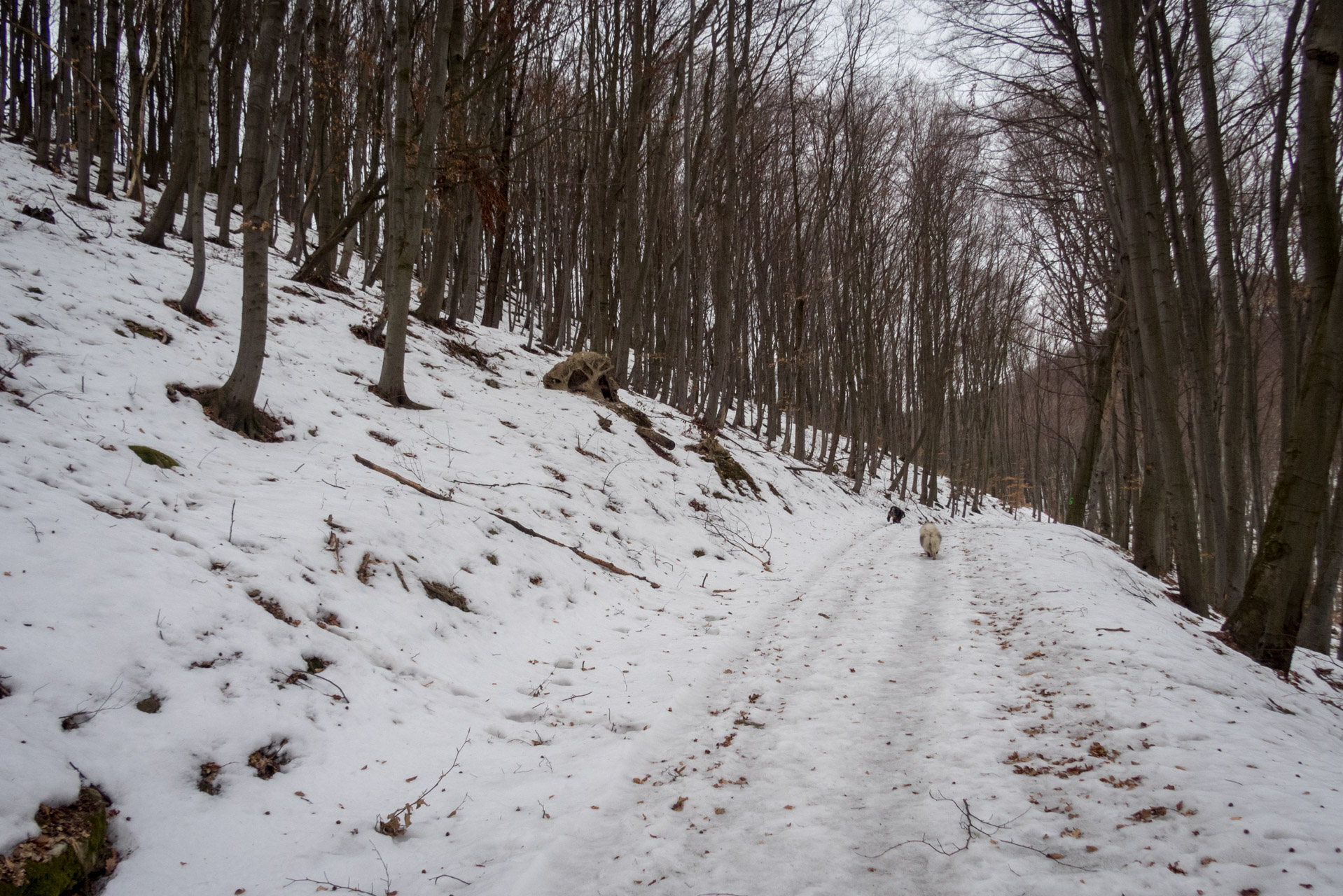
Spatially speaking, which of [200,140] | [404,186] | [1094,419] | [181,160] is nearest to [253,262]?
[404,186]

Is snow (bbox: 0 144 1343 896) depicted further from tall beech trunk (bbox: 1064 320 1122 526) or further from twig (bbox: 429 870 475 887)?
tall beech trunk (bbox: 1064 320 1122 526)

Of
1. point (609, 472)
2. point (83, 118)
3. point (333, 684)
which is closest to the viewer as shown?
point (333, 684)

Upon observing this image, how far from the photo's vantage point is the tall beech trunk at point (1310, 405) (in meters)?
5.28

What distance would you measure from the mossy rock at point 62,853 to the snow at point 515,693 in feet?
0.23

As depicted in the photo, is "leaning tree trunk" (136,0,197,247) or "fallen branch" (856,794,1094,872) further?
"leaning tree trunk" (136,0,197,247)

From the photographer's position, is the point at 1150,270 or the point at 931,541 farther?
the point at 931,541

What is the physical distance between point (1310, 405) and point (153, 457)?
10136mm

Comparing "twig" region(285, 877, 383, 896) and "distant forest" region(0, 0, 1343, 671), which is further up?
"distant forest" region(0, 0, 1343, 671)

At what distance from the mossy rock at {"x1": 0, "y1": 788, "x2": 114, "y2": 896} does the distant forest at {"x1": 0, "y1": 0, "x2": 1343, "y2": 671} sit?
3701 millimetres

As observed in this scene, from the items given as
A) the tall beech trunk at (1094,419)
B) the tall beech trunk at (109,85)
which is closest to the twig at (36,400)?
the tall beech trunk at (109,85)

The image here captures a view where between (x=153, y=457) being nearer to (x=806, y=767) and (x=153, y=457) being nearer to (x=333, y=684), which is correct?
(x=333, y=684)

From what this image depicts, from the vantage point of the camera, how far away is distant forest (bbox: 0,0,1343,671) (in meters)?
7.05

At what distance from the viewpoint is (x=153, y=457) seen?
4699mm

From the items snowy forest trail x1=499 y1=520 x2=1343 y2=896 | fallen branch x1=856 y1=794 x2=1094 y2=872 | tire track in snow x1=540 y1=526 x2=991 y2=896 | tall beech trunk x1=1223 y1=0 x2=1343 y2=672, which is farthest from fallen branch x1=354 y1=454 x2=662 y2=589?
tall beech trunk x1=1223 y1=0 x2=1343 y2=672
